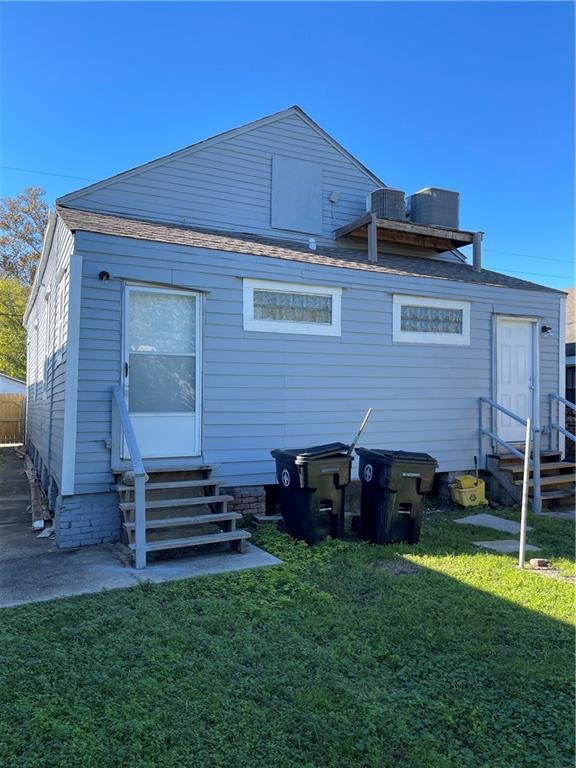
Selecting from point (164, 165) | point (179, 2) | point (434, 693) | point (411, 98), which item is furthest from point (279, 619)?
point (411, 98)

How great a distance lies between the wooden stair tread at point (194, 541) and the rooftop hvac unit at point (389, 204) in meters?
6.39

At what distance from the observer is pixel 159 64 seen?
33.3ft

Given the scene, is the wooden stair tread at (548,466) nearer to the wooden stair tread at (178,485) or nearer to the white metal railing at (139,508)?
the wooden stair tread at (178,485)

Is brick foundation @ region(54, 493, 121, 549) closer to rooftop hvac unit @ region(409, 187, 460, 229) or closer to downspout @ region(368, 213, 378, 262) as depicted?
downspout @ region(368, 213, 378, 262)

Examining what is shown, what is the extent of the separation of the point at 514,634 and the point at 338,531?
94.2 inches

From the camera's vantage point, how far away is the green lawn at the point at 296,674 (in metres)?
2.24

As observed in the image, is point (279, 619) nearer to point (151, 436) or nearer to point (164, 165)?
point (151, 436)

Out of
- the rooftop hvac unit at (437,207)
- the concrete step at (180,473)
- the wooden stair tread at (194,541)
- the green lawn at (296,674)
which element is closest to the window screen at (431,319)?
the rooftop hvac unit at (437,207)

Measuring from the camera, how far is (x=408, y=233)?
9.42 meters

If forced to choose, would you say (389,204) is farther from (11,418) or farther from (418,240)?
(11,418)

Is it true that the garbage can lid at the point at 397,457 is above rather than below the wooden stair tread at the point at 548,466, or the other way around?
above

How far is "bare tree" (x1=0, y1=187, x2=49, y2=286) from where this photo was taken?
27531mm

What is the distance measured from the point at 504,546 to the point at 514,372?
3944 mm

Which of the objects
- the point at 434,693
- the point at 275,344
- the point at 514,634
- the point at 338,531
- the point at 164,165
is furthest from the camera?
the point at 164,165
